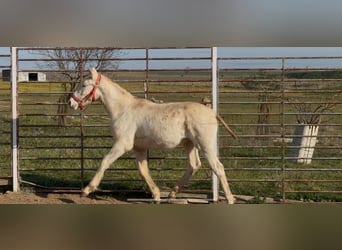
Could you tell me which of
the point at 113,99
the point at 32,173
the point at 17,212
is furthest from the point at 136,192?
the point at 17,212

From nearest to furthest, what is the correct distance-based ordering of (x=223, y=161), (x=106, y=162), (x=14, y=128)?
(x=106, y=162)
(x=14, y=128)
(x=223, y=161)

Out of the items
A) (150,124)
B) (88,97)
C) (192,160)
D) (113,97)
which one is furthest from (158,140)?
(88,97)

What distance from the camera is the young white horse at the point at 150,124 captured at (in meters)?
4.19

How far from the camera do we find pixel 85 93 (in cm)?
439

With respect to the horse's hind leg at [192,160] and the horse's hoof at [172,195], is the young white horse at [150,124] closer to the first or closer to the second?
the horse's hind leg at [192,160]

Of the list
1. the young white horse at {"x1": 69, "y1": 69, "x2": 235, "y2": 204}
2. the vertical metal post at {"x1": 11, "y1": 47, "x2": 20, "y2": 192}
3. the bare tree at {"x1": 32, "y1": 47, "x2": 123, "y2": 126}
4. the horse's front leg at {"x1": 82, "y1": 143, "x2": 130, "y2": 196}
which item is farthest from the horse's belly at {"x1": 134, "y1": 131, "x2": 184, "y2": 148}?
the vertical metal post at {"x1": 11, "y1": 47, "x2": 20, "y2": 192}

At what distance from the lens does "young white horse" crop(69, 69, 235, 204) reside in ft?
13.7

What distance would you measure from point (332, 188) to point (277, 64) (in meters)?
1.53

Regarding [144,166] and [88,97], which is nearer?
[88,97]

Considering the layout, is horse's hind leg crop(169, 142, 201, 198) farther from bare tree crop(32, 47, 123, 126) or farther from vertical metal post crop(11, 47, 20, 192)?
vertical metal post crop(11, 47, 20, 192)

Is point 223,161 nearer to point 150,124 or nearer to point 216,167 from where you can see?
point 216,167

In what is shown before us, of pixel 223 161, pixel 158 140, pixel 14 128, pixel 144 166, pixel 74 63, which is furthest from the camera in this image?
pixel 223 161

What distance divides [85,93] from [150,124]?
0.64 metres

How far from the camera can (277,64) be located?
5.00 meters
